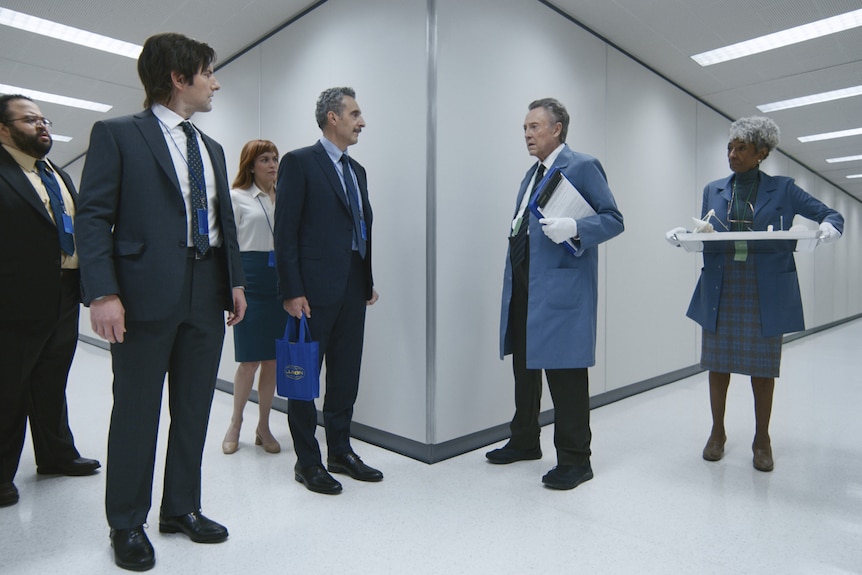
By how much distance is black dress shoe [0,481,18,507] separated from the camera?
2070 mm

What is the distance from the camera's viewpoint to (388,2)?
110 inches

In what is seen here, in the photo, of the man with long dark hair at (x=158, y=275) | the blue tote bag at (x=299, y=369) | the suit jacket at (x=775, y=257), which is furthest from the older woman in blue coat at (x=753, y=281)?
the man with long dark hair at (x=158, y=275)

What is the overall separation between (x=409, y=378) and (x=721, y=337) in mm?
1517

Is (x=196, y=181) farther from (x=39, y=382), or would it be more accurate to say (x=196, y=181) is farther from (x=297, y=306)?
(x=39, y=382)

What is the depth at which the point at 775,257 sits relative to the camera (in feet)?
8.14

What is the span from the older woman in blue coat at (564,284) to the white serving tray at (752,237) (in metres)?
0.44

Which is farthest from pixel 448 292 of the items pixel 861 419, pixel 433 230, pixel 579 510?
pixel 861 419

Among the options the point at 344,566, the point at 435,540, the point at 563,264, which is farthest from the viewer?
the point at 563,264

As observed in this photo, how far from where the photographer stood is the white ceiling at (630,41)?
348 centimetres

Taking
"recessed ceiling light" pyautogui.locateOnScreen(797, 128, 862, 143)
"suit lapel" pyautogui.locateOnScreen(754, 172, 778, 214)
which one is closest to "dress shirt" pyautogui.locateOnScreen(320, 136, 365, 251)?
"suit lapel" pyautogui.locateOnScreen(754, 172, 778, 214)

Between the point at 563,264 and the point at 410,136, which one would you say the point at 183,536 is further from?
the point at 410,136

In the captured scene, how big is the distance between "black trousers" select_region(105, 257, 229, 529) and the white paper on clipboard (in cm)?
127

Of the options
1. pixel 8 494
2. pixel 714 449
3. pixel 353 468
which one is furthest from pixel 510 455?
pixel 8 494

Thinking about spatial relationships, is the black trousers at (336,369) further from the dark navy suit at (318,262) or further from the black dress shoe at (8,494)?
the black dress shoe at (8,494)
